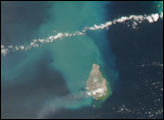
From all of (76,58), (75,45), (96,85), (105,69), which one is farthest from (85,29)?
(96,85)

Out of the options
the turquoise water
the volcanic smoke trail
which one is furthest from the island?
the volcanic smoke trail

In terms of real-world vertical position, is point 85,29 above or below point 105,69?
above

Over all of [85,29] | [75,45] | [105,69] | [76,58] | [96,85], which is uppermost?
[85,29]

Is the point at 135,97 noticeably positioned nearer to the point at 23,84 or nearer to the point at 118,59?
the point at 118,59

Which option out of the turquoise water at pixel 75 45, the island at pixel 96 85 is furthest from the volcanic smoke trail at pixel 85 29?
the island at pixel 96 85

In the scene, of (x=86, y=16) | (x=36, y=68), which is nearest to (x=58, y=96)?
(x=36, y=68)

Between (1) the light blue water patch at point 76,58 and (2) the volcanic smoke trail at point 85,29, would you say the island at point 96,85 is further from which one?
(2) the volcanic smoke trail at point 85,29

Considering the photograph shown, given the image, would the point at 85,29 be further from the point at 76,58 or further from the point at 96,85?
the point at 96,85

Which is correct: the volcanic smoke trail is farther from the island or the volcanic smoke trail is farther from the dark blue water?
the island
